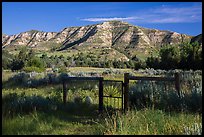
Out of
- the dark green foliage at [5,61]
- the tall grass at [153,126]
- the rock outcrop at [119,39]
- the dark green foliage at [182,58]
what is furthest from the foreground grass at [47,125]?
the rock outcrop at [119,39]

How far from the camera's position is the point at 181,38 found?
150m

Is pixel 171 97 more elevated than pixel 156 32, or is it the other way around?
pixel 156 32

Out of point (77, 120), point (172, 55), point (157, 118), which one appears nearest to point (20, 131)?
point (77, 120)

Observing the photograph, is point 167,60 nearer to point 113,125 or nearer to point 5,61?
point 5,61

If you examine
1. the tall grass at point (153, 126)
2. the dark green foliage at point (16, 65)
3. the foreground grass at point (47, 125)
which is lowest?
the foreground grass at point (47, 125)

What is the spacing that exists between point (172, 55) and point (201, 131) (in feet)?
129

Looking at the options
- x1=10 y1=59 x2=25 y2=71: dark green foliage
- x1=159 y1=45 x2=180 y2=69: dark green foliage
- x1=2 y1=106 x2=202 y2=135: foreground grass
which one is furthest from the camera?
x1=10 y1=59 x2=25 y2=71: dark green foliage

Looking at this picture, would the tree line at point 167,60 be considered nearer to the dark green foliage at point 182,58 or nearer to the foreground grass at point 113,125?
the dark green foliage at point 182,58

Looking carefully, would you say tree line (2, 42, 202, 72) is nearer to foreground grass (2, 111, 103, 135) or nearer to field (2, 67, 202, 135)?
field (2, 67, 202, 135)

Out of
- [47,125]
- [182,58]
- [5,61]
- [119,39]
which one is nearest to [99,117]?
[47,125]

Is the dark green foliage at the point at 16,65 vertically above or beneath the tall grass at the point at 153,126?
above

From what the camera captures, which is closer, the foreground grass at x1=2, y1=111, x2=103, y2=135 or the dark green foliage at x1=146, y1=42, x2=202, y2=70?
the foreground grass at x1=2, y1=111, x2=103, y2=135

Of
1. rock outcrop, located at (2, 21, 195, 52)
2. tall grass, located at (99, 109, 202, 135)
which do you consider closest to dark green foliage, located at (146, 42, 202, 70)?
tall grass, located at (99, 109, 202, 135)

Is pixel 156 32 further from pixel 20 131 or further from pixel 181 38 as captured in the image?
pixel 20 131
